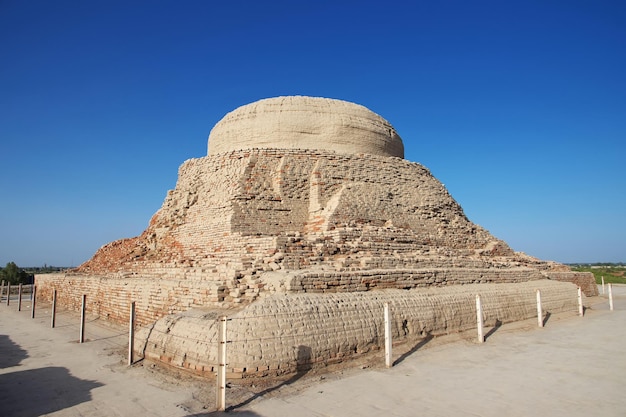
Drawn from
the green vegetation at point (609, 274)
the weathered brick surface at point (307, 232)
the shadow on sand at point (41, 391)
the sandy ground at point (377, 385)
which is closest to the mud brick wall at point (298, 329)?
the sandy ground at point (377, 385)

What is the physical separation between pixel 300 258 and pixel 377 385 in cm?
388

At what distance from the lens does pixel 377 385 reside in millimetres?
5016

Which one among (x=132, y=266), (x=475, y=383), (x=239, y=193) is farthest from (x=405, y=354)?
(x=132, y=266)

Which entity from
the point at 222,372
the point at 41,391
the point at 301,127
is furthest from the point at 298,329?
the point at 301,127

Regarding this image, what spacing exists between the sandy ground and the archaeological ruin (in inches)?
16.5

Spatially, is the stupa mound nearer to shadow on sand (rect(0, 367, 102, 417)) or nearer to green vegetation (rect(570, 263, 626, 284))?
shadow on sand (rect(0, 367, 102, 417))

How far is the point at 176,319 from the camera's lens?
6.35 meters

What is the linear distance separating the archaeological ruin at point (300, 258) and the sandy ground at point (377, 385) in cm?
42

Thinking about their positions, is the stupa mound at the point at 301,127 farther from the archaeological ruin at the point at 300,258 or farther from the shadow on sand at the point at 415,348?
the shadow on sand at the point at 415,348

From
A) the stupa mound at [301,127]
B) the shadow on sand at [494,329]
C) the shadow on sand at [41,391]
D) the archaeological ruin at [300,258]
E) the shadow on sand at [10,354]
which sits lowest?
the shadow on sand at [10,354]

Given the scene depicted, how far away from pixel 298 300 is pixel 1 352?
554cm

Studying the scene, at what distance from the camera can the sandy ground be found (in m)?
4.35

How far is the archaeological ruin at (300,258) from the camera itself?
234 inches

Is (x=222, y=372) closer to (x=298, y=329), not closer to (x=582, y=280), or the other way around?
(x=298, y=329)
